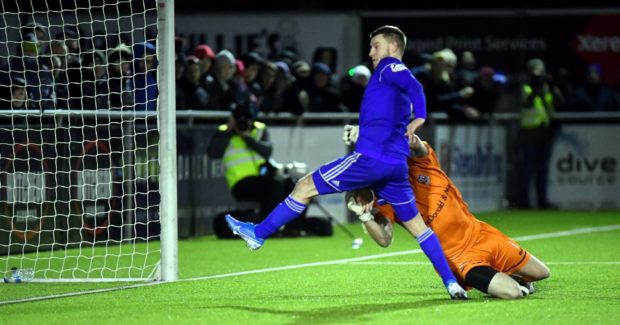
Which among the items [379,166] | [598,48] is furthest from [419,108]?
[598,48]

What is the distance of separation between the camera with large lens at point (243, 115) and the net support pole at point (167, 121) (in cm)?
466

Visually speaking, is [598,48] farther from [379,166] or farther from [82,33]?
[379,166]

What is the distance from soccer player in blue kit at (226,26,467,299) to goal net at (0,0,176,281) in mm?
3487

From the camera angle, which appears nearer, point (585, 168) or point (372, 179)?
point (372, 179)

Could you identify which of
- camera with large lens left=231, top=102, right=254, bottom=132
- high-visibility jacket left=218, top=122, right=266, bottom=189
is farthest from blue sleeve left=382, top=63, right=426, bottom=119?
high-visibility jacket left=218, top=122, right=266, bottom=189

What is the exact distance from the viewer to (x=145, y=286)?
9.64m

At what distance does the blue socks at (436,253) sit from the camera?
839cm

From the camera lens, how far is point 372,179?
27.5 feet

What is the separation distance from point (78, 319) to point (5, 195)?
4769mm

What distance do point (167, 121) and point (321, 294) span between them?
1830mm

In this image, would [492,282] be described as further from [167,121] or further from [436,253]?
[167,121]

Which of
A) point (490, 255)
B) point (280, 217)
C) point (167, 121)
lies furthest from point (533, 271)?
point (167, 121)

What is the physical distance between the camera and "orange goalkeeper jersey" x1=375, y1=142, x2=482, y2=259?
8750 mm

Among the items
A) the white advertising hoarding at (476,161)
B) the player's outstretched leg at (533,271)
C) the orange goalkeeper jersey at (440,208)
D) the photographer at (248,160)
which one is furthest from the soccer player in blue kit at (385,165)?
the white advertising hoarding at (476,161)
